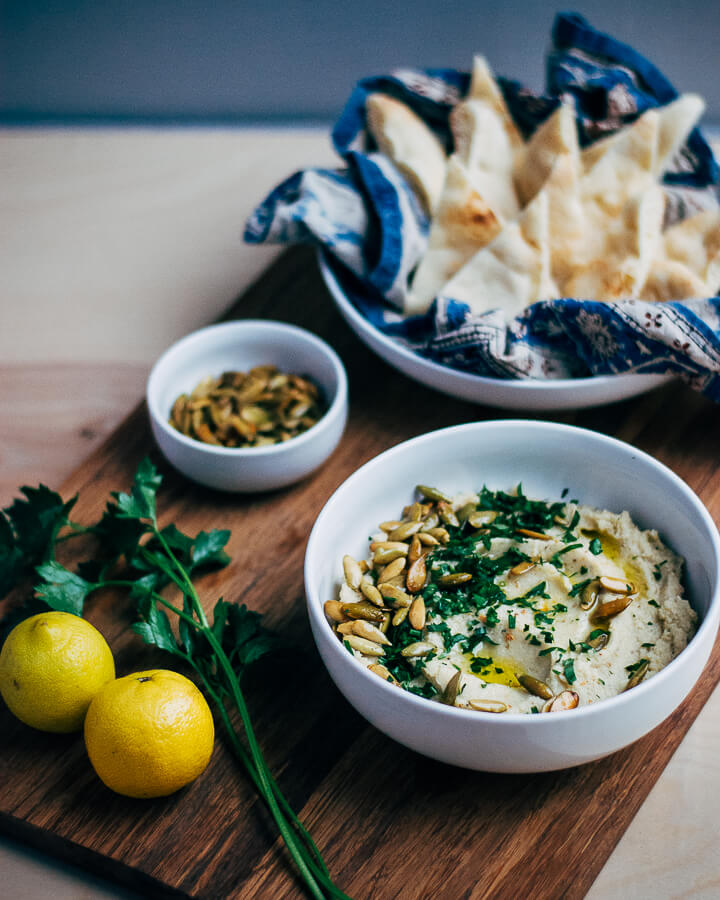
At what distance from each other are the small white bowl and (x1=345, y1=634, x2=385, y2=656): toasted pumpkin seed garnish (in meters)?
0.40

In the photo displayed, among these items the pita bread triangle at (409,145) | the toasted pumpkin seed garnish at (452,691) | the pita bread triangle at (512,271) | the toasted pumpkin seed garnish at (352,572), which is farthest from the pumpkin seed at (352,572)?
the pita bread triangle at (409,145)

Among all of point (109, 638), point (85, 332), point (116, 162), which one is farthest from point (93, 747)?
point (116, 162)

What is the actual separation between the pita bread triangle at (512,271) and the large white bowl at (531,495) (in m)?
0.31

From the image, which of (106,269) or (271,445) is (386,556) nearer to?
(271,445)

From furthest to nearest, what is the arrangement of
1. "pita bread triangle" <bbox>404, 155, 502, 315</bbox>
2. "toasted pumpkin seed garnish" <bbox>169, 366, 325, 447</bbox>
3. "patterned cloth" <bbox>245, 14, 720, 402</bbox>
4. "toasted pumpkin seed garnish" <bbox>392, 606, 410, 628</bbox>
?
1. "pita bread triangle" <bbox>404, 155, 502, 315</bbox>
2. "toasted pumpkin seed garnish" <bbox>169, 366, 325, 447</bbox>
3. "patterned cloth" <bbox>245, 14, 720, 402</bbox>
4. "toasted pumpkin seed garnish" <bbox>392, 606, 410, 628</bbox>

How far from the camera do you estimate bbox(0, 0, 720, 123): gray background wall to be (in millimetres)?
2691

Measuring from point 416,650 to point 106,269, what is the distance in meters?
1.33

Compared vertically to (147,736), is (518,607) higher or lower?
higher

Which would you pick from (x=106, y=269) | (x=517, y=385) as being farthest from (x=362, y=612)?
(x=106, y=269)

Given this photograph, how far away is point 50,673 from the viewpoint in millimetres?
1179

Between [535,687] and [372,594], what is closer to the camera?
[535,687]

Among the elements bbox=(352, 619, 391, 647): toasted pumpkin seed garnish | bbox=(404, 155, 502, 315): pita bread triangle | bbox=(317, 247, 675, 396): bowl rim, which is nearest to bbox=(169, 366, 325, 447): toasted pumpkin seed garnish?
bbox=(317, 247, 675, 396): bowl rim

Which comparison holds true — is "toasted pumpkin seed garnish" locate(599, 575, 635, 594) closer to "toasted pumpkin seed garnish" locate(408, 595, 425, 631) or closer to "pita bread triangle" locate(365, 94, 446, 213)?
"toasted pumpkin seed garnish" locate(408, 595, 425, 631)

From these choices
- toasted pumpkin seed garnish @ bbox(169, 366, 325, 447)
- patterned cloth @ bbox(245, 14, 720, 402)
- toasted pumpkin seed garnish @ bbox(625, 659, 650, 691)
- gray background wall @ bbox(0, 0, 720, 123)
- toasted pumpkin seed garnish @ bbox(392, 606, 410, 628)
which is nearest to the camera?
toasted pumpkin seed garnish @ bbox(625, 659, 650, 691)
